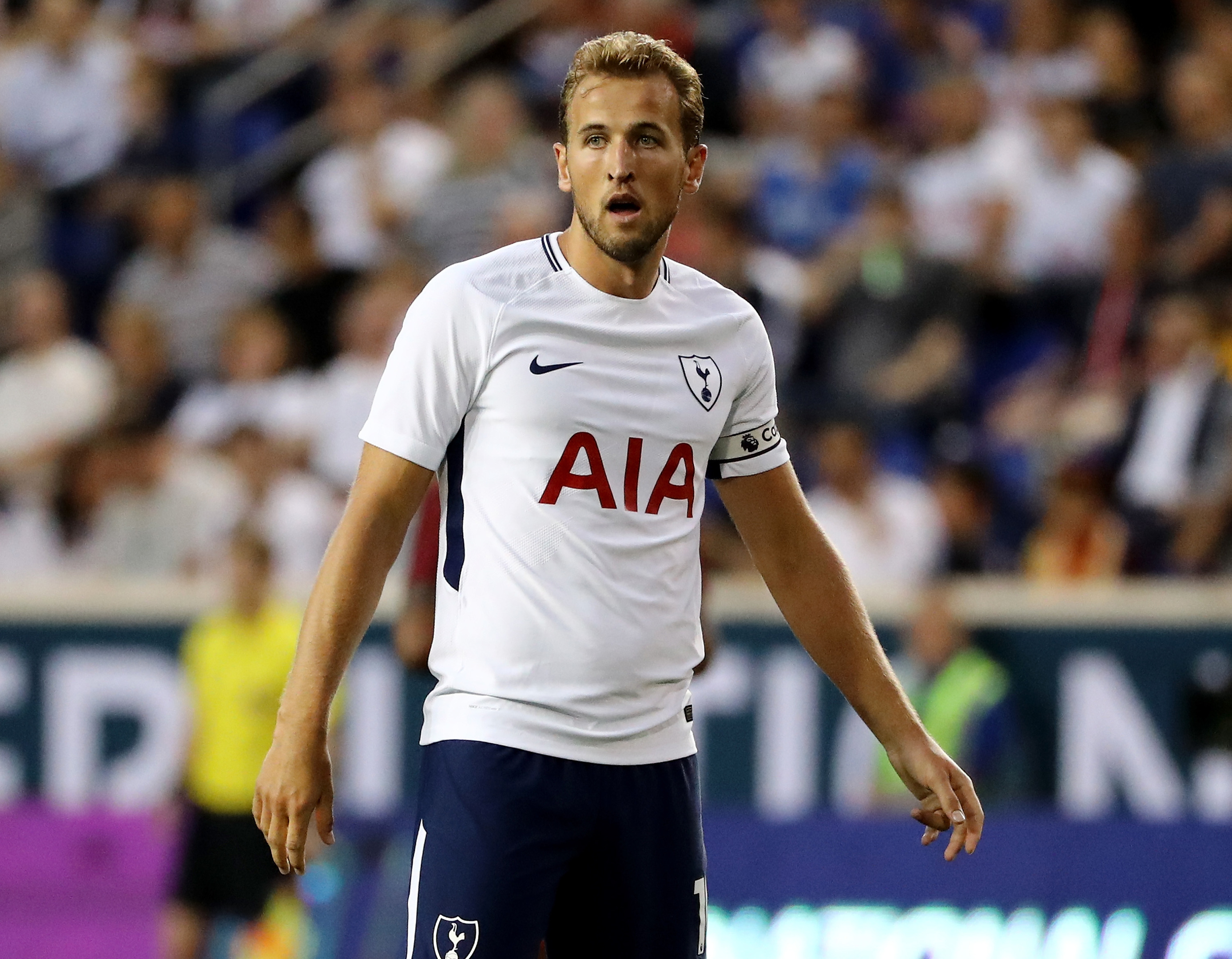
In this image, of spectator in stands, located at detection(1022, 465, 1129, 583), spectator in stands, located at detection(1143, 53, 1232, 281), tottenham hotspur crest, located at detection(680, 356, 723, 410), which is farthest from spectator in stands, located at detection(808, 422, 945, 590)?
tottenham hotspur crest, located at detection(680, 356, 723, 410)

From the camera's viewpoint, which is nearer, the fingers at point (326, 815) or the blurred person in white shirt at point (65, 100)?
the fingers at point (326, 815)

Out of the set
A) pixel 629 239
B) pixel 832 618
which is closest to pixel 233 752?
pixel 832 618

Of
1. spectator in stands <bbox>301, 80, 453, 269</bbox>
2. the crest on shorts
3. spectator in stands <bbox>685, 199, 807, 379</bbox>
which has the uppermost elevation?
spectator in stands <bbox>301, 80, 453, 269</bbox>

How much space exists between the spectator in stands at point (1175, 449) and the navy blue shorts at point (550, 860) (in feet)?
19.2

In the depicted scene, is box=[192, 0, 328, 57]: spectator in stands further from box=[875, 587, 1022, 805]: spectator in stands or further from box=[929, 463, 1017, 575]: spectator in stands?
box=[875, 587, 1022, 805]: spectator in stands

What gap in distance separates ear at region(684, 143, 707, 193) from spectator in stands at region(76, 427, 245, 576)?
21.2 ft

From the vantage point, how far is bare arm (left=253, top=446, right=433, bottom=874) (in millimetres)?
3311

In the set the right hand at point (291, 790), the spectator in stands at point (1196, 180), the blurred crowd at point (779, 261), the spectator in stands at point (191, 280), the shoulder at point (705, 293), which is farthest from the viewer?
the spectator in stands at point (191, 280)

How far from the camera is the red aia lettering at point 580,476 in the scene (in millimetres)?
3496

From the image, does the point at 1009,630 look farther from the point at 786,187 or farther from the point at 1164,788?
the point at 786,187

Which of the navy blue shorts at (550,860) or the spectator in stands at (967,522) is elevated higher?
the spectator in stands at (967,522)

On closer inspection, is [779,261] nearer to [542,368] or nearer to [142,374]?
[142,374]

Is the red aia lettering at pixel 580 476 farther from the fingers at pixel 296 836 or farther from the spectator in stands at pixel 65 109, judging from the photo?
the spectator in stands at pixel 65 109

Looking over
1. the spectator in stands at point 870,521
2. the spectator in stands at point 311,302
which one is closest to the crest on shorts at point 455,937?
the spectator in stands at point 870,521
